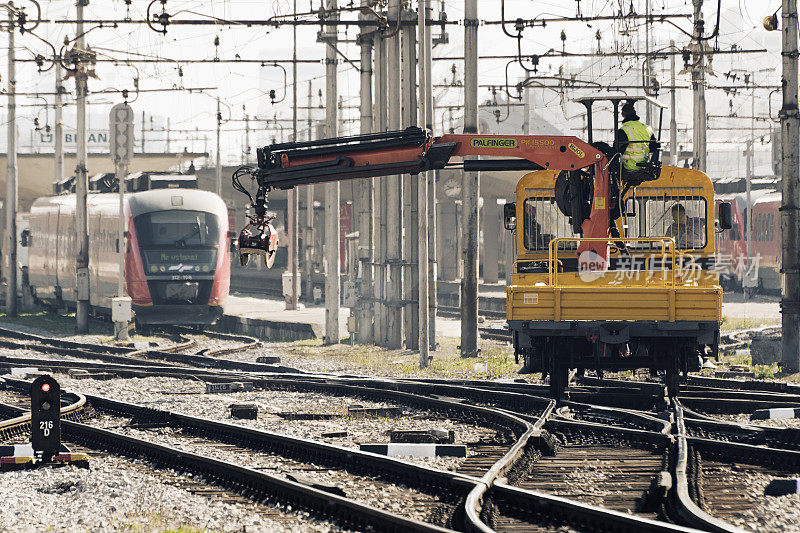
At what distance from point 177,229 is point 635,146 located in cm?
1683

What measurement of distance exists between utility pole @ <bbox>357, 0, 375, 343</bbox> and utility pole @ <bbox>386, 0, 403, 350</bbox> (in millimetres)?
570

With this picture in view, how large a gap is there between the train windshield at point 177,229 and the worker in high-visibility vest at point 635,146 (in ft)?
54.5

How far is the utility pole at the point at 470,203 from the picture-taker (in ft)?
70.1

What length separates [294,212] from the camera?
3797 centimetres

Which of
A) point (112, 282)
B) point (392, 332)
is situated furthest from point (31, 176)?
point (392, 332)

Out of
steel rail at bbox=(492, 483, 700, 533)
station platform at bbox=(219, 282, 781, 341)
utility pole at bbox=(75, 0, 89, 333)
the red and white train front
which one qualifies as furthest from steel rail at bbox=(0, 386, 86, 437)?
station platform at bbox=(219, 282, 781, 341)

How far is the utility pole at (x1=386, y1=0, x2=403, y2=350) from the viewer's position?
23559mm

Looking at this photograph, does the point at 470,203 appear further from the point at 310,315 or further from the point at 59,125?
the point at 59,125

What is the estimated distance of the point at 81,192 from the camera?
93.1 feet

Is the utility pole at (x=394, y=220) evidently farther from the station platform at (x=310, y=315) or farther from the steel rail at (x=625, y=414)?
the steel rail at (x=625, y=414)

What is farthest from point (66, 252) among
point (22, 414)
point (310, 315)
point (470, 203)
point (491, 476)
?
point (491, 476)

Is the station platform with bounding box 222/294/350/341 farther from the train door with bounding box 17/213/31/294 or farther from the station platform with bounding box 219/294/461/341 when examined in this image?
the train door with bounding box 17/213/31/294

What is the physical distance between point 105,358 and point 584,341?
38.3 feet

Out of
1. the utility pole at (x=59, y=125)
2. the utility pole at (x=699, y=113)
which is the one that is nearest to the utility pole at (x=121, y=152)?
the utility pole at (x=59, y=125)
